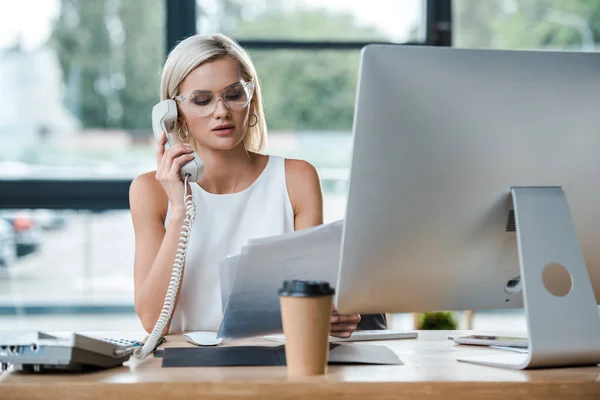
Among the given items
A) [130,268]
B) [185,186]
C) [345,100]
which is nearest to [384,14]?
[345,100]

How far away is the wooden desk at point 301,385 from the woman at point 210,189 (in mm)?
695

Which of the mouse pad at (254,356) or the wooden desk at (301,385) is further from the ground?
the mouse pad at (254,356)

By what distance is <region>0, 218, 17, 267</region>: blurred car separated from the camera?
342 cm

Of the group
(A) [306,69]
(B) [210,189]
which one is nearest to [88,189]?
(A) [306,69]

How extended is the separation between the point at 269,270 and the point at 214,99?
65 cm

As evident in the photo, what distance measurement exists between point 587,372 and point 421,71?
517mm

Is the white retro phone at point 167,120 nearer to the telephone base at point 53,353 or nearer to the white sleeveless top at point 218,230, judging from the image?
the white sleeveless top at point 218,230

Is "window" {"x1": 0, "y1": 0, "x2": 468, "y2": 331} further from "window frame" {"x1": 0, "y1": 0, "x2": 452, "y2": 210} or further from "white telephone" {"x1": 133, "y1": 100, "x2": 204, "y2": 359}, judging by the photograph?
"white telephone" {"x1": 133, "y1": 100, "x2": 204, "y2": 359}

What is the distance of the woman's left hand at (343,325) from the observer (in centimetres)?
153

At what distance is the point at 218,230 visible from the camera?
2.08 metres

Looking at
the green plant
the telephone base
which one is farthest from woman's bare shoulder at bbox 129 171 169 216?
the green plant

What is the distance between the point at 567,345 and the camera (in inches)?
48.1

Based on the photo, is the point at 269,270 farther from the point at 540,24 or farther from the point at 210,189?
the point at 540,24

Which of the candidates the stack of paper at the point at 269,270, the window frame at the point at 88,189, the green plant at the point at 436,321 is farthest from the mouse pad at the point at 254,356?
the window frame at the point at 88,189
